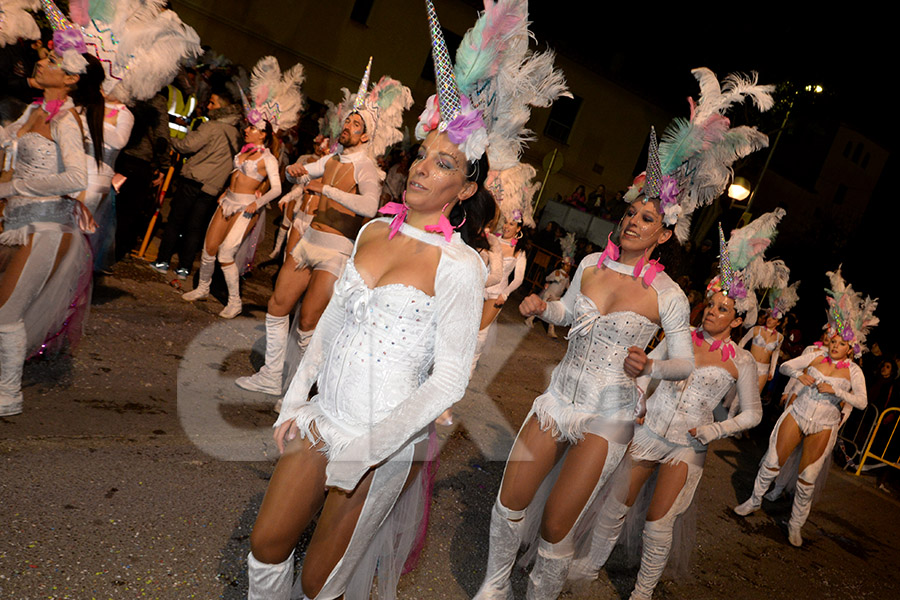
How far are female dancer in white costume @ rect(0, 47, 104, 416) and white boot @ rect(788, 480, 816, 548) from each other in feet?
22.6

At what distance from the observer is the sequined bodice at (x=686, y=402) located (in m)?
4.70

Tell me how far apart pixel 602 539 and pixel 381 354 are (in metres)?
2.58

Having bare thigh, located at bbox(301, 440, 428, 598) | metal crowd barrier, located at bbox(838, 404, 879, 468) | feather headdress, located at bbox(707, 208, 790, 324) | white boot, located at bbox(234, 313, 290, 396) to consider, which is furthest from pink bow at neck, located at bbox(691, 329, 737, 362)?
metal crowd barrier, located at bbox(838, 404, 879, 468)

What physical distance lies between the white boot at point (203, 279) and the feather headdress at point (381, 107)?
2.37 m

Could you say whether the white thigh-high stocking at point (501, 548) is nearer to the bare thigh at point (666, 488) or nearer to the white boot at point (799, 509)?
the bare thigh at point (666, 488)

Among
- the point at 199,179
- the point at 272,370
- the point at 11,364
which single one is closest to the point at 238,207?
the point at 199,179

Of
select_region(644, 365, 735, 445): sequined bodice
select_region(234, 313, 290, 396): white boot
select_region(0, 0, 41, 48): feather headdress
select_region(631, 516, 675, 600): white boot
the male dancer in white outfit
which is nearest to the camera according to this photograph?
select_region(631, 516, 675, 600): white boot

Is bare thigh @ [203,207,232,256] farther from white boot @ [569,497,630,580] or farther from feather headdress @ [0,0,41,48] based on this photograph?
white boot @ [569,497,630,580]

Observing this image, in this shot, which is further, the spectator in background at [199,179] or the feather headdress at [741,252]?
the spectator in background at [199,179]

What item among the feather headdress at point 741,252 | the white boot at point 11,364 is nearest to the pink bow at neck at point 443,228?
the white boot at point 11,364

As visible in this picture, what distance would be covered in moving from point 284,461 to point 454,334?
0.76 meters

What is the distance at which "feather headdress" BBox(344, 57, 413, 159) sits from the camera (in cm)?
577

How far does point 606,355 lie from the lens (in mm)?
3783

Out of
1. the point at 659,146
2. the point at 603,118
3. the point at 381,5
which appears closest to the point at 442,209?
the point at 659,146
